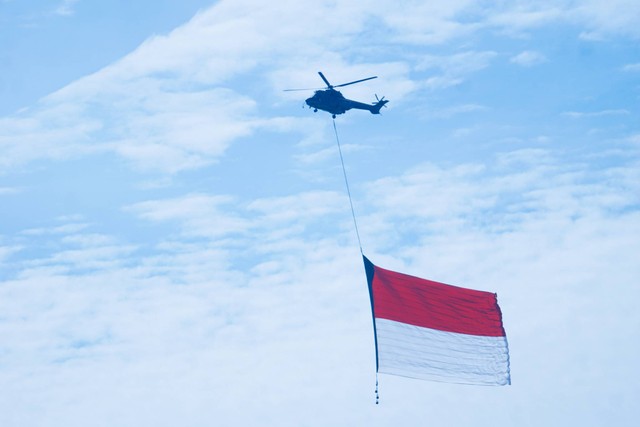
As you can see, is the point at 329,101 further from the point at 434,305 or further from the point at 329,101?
the point at 434,305

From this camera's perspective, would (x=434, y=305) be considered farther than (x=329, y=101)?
No

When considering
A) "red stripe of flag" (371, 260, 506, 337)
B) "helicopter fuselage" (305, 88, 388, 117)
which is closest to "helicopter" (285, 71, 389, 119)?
"helicopter fuselage" (305, 88, 388, 117)

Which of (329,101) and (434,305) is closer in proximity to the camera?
(434,305)

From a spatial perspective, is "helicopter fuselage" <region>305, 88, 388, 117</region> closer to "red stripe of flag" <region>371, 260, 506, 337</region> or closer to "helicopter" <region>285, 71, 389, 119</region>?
"helicopter" <region>285, 71, 389, 119</region>

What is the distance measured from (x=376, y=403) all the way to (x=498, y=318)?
9465mm

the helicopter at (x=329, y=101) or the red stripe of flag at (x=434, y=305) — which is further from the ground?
the helicopter at (x=329, y=101)

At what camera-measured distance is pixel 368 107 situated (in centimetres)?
7794

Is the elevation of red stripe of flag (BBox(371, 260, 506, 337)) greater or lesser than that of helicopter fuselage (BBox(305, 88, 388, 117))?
lesser

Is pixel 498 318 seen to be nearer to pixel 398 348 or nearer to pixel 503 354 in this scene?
pixel 503 354

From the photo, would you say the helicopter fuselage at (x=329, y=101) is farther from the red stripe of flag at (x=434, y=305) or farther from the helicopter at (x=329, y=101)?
the red stripe of flag at (x=434, y=305)

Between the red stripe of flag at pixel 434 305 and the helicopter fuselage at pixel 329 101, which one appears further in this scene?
the helicopter fuselage at pixel 329 101

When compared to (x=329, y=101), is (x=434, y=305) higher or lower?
lower

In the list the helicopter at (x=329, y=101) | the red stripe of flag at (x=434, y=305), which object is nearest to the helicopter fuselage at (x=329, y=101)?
the helicopter at (x=329, y=101)

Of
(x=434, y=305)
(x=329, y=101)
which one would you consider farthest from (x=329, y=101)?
(x=434, y=305)
